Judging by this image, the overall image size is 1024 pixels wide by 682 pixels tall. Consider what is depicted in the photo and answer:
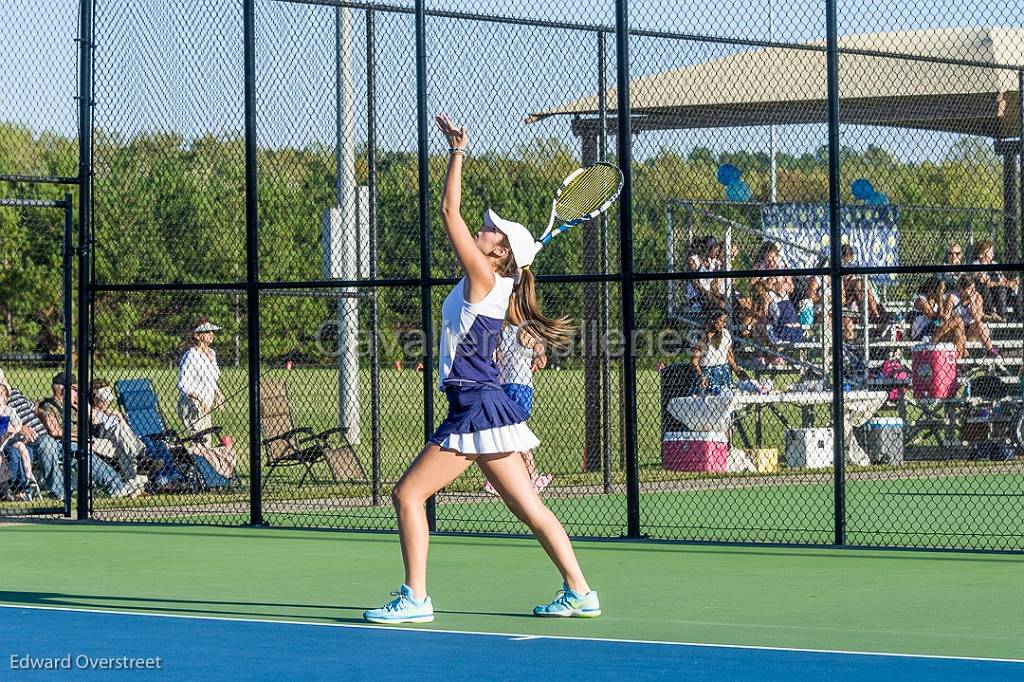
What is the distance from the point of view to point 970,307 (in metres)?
18.1

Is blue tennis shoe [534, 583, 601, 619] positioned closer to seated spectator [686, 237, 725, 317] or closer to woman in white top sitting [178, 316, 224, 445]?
seated spectator [686, 237, 725, 317]

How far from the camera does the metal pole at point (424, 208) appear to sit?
1269 centimetres

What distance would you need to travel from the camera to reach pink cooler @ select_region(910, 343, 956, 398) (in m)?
17.8

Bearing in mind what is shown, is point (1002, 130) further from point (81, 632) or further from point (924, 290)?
point (81, 632)

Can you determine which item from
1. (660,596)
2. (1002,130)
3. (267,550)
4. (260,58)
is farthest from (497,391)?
(1002,130)

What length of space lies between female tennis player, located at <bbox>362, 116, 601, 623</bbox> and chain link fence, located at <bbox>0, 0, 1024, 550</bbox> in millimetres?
3314

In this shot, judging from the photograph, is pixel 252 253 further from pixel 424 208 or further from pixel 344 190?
pixel 344 190

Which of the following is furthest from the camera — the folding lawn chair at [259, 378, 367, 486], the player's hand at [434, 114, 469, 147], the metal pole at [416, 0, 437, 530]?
the folding lawn chair at [259, 378, 367, 486]

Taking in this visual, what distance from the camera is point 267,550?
12086 millimetres

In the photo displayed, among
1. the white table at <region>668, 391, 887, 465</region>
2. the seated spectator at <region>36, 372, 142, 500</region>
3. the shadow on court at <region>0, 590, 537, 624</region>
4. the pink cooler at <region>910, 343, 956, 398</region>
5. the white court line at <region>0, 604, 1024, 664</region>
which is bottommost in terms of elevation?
the shadow on court at <region>0, 590, 537, 624</region>

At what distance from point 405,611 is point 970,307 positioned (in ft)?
35.0

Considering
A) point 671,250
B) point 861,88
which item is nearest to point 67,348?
point 671,250

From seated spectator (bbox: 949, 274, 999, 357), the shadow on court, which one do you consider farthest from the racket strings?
seated spectator (bbox: 949, 274, 999, 357)

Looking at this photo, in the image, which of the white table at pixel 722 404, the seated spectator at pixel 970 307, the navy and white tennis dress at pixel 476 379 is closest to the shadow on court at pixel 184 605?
the navy and white tennis dress at pixel 476 379
